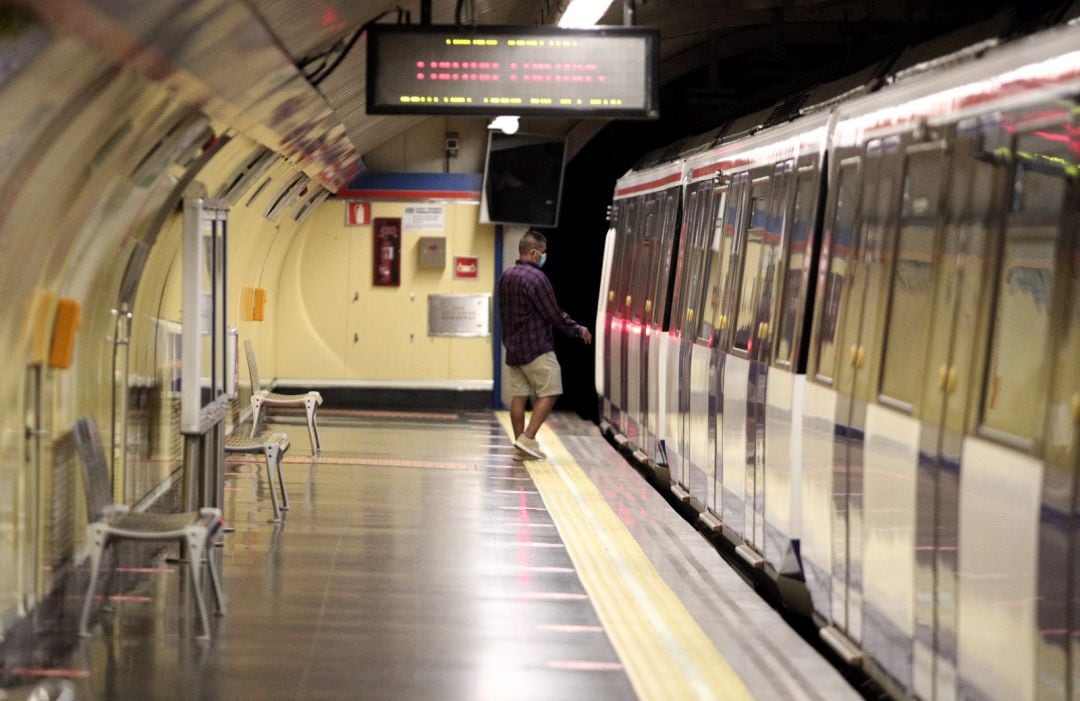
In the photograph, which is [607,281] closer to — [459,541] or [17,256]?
[459,541]

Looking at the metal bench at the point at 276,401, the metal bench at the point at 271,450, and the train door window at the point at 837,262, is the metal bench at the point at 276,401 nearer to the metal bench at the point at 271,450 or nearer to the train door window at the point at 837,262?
the metal bench at the point at 271,450

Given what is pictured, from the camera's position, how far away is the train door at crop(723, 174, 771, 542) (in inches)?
312

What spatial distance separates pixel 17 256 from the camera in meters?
5.46

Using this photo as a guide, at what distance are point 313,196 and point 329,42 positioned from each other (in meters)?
6.58

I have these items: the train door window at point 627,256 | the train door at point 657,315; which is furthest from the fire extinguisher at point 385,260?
the train door at point 657,315

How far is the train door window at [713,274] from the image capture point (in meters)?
9.21

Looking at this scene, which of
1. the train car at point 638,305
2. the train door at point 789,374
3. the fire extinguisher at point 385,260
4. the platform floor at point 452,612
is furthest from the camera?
the fire extinguisher at point 385,260

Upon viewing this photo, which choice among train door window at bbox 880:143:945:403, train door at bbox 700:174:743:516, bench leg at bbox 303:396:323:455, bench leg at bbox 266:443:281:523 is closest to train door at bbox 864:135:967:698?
train door window at bbox 880:143:945:403

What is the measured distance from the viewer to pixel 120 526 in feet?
21.0

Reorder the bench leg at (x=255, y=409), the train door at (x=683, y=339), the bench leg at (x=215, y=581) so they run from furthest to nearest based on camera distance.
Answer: the bench leg at (x=255, y=409)
the train door at (x=683, y=339)
the bench leg at (x=215, y=581)

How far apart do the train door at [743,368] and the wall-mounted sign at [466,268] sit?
8.10 m

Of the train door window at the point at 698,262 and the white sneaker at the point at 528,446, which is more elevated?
the train door window at the point at 698,262

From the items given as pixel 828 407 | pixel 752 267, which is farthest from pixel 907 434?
pixel 752 267

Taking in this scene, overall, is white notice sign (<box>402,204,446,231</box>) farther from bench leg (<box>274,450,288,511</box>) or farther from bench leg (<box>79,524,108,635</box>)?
bench leg (<box>79,524,108,635</box>)
